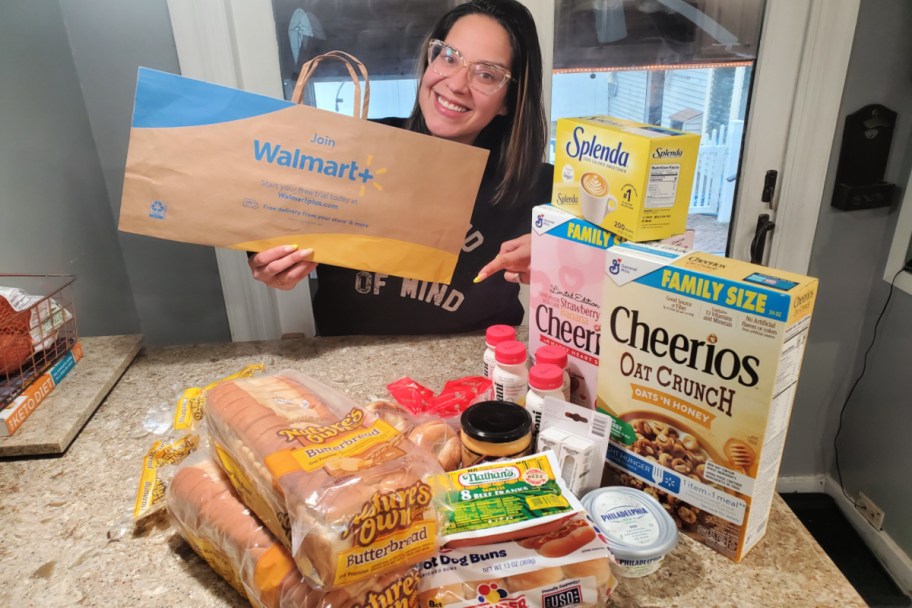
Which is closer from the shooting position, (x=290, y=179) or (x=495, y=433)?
(x=495, y=433)

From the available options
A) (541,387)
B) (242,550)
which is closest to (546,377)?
(541,387)

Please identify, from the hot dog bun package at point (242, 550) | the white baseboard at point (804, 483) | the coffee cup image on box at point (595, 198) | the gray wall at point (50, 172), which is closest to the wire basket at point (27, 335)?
the gray wall at point (50, 172)

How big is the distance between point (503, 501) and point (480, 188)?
775 mm

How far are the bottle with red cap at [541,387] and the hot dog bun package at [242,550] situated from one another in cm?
27

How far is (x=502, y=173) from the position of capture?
1.27 metres

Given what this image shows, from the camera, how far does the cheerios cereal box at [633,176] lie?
2.28 ft

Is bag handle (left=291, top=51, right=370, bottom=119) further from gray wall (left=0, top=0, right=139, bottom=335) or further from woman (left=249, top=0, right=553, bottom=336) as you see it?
gray wall (left=0, top=0, right=139, bottom=335)

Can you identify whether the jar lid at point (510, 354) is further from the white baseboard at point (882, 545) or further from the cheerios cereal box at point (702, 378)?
the white baseboard at point (882, 545)

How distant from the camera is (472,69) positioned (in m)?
1.16

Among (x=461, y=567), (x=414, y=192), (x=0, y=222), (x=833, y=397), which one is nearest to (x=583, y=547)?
(x=461, y=567)

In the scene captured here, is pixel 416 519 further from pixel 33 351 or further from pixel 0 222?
pixel 0 222

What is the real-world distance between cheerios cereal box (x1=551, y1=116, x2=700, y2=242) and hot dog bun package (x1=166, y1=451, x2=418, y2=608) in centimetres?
46

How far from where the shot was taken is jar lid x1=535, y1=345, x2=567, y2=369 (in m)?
0.79

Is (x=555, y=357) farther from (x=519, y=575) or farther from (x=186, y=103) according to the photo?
(x=186, y=103)
